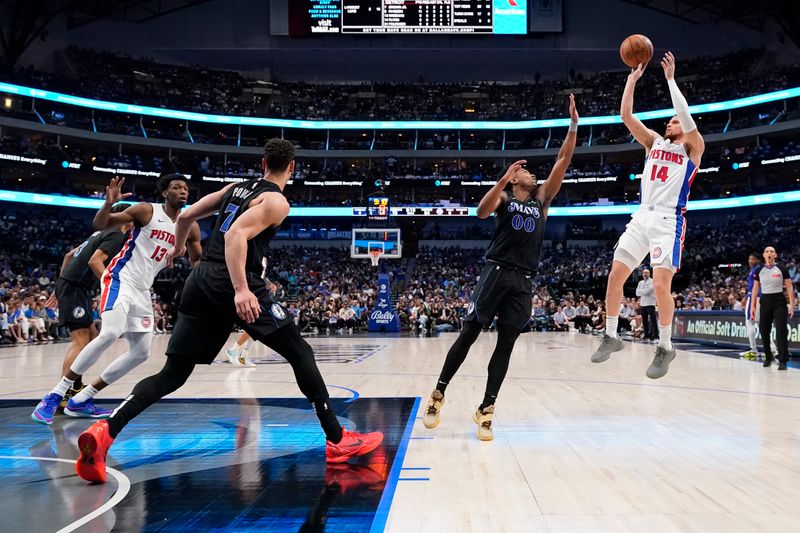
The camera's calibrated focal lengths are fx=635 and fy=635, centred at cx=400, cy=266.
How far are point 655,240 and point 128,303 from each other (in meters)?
4.38

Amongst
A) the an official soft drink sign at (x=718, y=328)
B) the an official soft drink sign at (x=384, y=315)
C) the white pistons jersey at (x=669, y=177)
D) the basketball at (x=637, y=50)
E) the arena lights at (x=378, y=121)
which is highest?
the arena lights at (x=378, y=121)

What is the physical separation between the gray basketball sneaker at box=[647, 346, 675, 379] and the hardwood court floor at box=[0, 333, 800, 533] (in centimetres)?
41

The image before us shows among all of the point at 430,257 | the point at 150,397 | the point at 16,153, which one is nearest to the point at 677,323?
the point at 150,397

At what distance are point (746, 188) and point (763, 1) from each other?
37.7 ft

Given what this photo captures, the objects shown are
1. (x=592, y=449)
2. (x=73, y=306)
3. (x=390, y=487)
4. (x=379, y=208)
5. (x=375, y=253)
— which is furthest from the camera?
(x=379, y=208)

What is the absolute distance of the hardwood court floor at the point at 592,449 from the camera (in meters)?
2.81

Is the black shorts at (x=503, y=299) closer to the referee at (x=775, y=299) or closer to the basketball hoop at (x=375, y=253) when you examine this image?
the referee at (x=775, y=299)

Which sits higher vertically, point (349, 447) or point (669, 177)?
point (669, 177)

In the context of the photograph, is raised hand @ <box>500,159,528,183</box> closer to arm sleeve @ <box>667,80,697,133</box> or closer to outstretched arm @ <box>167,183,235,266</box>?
arm sleeve @ <box>667,80,697,133</box>

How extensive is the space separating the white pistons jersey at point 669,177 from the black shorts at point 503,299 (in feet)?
4.70

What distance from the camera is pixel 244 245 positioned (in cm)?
350

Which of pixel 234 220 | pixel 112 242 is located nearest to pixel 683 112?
pixel 234 220

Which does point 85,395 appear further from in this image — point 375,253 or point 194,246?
point 375,253

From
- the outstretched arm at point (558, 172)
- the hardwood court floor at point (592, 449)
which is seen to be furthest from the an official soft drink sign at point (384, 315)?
the outstretched arm at point (558, 172)
